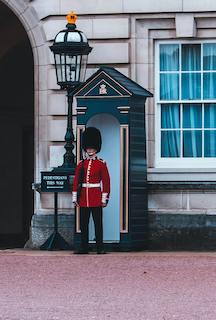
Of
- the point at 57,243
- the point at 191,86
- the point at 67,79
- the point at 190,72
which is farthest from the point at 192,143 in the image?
the point at 57,243

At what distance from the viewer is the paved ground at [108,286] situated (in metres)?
11.8

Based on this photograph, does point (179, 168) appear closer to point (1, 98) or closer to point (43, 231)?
point (43, 231)

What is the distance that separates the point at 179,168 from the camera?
739 inches

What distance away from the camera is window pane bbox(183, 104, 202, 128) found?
19.0 meters

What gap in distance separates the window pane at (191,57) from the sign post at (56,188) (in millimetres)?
2228

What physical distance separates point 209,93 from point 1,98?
6880 millimetres

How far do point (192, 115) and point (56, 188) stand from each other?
84.0 inches

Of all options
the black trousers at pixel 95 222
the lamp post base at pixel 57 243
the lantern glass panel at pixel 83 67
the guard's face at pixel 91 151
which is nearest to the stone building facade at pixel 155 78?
the lantern glass panel at pixel 83 67

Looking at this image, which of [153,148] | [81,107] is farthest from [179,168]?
[81,107]

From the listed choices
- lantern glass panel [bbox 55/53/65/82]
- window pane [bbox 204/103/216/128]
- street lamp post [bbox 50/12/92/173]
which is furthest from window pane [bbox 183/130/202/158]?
lantern glass panel [bbox 55/53/65/82]

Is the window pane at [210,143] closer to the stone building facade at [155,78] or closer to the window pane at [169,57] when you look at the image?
the stone building facade at [155,78]

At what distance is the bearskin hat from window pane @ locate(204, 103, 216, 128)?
177 cm

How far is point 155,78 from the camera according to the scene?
19.0 m

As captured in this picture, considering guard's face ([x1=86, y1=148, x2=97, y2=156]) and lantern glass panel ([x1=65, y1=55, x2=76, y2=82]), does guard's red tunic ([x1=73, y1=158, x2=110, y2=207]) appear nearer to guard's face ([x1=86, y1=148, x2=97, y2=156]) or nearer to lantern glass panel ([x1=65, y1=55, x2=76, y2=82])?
guard's face ([x1=86, y1=148, x2=97, y2=156])
